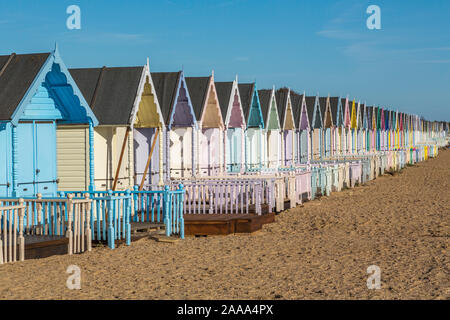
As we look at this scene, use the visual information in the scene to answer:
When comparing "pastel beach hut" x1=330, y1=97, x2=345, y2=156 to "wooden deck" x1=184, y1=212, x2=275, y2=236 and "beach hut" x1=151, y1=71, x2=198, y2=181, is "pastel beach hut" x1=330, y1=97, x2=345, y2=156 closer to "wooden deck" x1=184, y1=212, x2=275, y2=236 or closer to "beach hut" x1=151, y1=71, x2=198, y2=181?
"beach hut" x1=151, y1=71, x2=198, y2=181

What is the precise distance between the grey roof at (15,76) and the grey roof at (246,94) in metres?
13.5

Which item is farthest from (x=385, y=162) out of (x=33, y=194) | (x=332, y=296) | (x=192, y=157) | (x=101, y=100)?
(x=332, y=296)

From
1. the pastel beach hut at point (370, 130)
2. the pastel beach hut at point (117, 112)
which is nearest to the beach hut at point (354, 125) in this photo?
the pastel beach hut at point (370, 130)

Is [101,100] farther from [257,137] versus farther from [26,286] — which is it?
[257,137]

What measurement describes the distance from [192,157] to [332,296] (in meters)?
13.3

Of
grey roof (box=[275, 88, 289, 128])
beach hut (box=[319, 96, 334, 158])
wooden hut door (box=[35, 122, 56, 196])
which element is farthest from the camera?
beach hut (box=[319, 96, 334, 158])

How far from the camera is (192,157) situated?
2228 cm

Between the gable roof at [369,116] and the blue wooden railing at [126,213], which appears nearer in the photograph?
the blue wooden railing at [126,213]

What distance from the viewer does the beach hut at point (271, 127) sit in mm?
30875

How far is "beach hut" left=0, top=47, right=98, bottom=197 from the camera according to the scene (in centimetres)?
1470

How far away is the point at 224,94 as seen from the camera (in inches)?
1026

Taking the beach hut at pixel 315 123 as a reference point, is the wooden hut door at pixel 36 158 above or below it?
below

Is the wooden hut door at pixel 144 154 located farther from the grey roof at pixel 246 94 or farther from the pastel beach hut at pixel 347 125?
the pastel beach hut at pixel 347 125

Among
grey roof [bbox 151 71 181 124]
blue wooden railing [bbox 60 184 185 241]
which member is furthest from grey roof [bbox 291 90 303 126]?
blue wooden railing [bbox 60 184 185 241]
